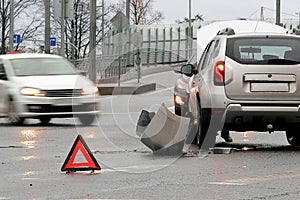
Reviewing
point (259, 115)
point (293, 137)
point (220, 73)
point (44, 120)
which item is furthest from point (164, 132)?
point (44, 120)

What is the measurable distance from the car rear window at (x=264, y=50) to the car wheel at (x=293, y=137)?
4.85ft

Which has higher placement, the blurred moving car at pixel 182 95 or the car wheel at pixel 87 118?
the blurred moving car at pixel 182 95

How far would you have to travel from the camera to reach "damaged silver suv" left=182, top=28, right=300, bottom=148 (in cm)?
1191

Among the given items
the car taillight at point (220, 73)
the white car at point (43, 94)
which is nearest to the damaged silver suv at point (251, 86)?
the car taillight at point (220, 73)

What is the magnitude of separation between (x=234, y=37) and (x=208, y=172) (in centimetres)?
313

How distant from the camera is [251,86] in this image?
39.2ft

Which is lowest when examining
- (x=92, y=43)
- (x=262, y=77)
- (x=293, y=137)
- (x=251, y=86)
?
(x=293, y=137)

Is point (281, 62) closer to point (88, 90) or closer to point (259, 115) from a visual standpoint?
point (259, 115)

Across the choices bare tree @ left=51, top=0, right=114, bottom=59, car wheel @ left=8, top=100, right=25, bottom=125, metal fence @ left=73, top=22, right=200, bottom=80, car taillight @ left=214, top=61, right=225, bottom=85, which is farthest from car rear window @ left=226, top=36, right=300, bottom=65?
bare tree @ left=51, top=0, right=114, bottom=59

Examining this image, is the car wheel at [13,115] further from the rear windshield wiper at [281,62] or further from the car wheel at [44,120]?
the rear windshield wiper at [281,62]

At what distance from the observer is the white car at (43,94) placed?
17.7 m

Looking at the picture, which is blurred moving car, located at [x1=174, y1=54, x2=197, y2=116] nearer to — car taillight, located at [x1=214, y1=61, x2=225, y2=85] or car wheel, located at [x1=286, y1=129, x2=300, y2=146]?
car wheel, located at [x1=286, y1=129, x2=300, y2=146]

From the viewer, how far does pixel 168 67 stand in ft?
172

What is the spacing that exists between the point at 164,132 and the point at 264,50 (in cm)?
193
